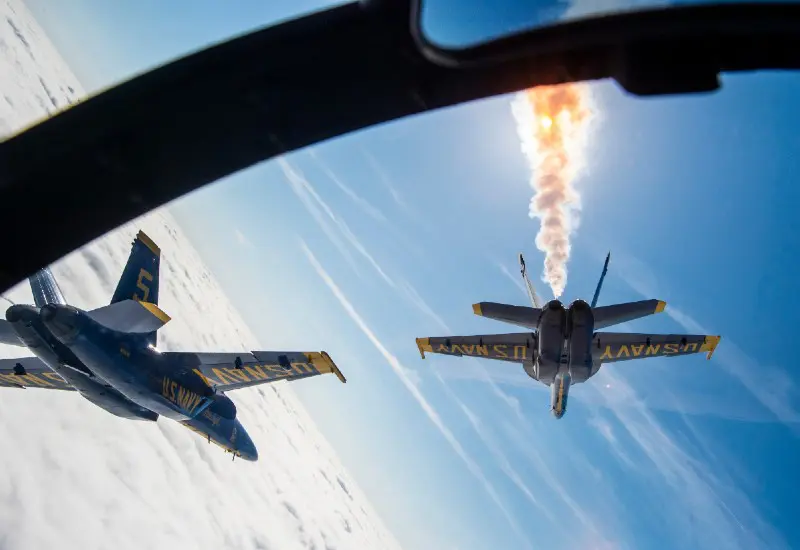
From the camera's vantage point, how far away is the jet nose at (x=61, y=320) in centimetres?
1309

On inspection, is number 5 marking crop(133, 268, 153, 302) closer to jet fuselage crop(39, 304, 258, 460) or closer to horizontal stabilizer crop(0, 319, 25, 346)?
jet fuselage crop(39, 304, 258, 460)

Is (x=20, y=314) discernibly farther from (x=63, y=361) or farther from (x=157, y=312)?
(x=157, y=312)

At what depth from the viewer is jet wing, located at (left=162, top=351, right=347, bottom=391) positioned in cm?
1452

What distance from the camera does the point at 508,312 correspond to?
57.6 ft

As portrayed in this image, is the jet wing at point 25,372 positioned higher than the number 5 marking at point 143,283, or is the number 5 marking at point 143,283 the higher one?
the jet wing at point 25,372

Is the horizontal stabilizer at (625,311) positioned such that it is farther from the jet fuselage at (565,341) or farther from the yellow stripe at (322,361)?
the yellow stripe at (322,361)

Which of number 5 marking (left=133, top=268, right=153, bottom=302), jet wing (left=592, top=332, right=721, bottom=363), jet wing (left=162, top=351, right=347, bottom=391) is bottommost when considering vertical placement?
jet wing (left=592, top=332, right=721, bottom=363)

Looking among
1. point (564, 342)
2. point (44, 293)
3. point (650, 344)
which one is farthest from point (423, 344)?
point (44, 293)

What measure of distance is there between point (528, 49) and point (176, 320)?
57002mm

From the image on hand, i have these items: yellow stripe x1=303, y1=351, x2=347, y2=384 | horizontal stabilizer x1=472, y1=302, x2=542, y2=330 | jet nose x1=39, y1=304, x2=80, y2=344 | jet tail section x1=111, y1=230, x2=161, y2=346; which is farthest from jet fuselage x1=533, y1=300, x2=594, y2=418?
jet nose x1=39, y1=304, x2=80, y2=344

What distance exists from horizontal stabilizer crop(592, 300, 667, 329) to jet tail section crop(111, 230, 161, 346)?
16248mm

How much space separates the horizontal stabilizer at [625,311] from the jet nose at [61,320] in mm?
17097

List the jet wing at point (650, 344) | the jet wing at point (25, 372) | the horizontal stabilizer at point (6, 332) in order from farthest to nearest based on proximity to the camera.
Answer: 1. the jet wing at point (650, 344)
2. the jet wing at point (25, 372)
3. the horizontal stabilizer at point (6, 332)

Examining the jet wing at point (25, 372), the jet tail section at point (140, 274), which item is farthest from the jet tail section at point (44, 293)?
the jet wing at point (25, 372)
